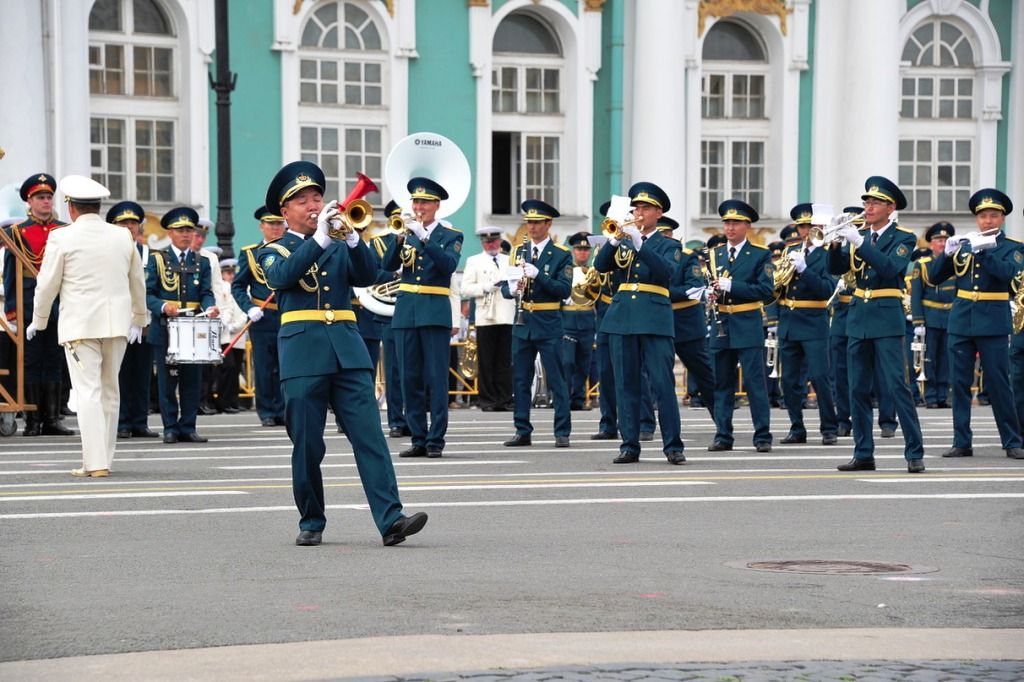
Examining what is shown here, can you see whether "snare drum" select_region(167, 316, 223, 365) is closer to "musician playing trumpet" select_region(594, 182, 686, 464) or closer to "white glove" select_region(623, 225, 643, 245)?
"musician playing trumpet" select_region(594, 182, 686, 464)

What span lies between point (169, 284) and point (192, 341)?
0.82 meters

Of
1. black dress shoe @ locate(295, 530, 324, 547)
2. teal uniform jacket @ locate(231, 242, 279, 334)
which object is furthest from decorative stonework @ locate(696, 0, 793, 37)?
black dress shoe @ locate(295, 530, 324, 547)

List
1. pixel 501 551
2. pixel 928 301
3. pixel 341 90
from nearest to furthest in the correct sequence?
pixel 501 551, pixel 928 301, pixel 341 90

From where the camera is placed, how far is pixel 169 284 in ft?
65.6

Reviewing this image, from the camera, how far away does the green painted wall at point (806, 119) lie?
39719mm

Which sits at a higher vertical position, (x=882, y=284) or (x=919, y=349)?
(x=882, y=284)

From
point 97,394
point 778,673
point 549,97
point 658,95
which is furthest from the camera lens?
point 549,97

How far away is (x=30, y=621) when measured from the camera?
331 inches

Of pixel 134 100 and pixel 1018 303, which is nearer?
pixel 1018 303

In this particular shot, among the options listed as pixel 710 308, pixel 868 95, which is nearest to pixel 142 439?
pixel 710 308

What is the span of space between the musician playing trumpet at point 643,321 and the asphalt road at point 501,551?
37 centimetres

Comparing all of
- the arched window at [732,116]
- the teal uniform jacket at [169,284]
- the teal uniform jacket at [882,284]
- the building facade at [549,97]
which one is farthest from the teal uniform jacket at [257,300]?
the arched window at [732,116]

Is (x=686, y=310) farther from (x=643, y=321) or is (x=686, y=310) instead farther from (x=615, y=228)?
(x=615, y=228)

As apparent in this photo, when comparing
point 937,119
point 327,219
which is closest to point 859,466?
point 327,219
